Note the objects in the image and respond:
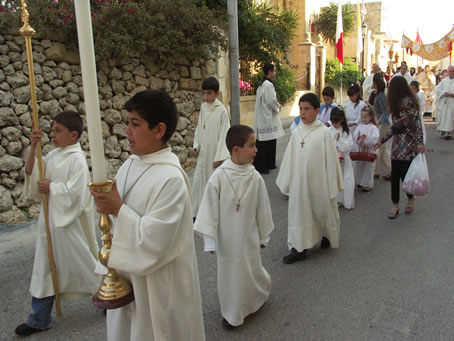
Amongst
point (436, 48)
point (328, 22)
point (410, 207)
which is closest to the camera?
point (410, 207)

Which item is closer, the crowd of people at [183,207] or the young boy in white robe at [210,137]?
the crowd of people at [183,207]

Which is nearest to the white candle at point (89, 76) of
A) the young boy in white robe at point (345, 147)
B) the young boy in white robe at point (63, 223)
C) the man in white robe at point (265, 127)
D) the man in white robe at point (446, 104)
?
the young boy in white robe at point (63, 223)

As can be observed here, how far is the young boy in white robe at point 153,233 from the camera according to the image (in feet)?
5.82

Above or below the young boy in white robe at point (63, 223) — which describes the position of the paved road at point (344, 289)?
below

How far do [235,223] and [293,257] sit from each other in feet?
5.01

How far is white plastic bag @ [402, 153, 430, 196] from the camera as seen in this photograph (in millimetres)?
5238

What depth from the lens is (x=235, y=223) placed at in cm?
311

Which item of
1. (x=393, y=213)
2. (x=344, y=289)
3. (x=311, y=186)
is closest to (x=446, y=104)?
(x=393, y=213)

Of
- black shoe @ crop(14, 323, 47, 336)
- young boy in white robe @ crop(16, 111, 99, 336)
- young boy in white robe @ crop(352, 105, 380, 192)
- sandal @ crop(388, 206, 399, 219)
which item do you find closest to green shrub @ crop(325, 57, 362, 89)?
young boy in white robe @ crop(352, 105, 380, 192)

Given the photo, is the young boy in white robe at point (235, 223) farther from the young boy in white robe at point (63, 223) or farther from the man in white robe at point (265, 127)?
the man in white robe at point (265, 127)

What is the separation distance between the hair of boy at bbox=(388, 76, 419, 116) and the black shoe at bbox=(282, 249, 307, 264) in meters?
2.50

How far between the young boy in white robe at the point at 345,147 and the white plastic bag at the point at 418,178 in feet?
3.48

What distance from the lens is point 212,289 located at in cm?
382

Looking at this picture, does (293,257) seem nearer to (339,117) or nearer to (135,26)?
(339,117)
